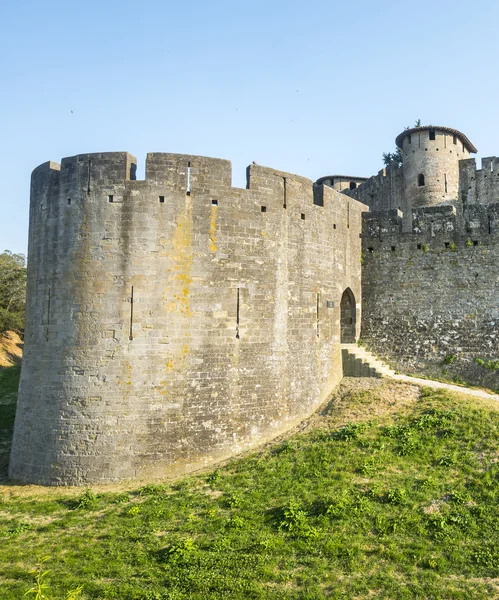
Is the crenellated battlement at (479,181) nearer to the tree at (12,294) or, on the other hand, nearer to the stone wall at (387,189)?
the stone wall at (387,189)

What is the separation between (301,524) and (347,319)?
30.1ft

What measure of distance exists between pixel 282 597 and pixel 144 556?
2.46 meters

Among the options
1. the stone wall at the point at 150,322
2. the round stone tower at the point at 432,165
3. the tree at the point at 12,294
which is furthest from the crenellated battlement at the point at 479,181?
the tree at the point at 12,294

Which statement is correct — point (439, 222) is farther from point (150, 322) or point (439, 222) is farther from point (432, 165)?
point (432, 165)

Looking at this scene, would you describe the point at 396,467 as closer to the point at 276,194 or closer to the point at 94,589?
the point at 94,589

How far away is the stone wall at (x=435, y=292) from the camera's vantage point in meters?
15.7

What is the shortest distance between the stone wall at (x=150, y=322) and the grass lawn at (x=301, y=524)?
3.04 ft

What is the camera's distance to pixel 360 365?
1573 centimetres

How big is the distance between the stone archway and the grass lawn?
4.45 meters

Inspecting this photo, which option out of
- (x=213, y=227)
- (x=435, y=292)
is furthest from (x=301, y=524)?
(x=435, y=292)

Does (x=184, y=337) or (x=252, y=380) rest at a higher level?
(x=184, y=337)

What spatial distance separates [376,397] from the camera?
554 inches

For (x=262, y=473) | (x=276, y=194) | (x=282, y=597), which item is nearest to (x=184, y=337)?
(x=262, y=473)

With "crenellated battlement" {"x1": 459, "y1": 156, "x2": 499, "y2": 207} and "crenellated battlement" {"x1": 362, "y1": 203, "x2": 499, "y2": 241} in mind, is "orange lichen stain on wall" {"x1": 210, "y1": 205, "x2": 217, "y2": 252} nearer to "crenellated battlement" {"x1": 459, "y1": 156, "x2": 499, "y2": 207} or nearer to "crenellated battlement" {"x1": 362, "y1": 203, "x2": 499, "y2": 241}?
"crenellated battlement" {"x1": 362, "y1": 203, "x2": 499, "y2": 241}
